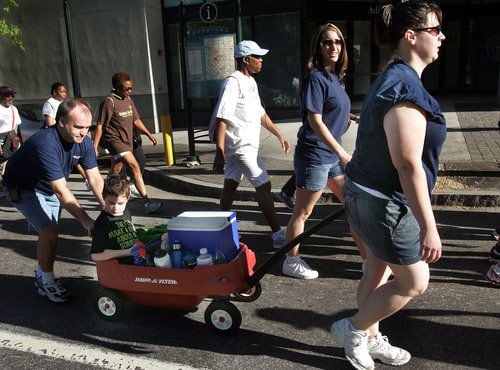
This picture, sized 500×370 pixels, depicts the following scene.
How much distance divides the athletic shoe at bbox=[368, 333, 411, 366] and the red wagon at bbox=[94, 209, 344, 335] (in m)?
0.71

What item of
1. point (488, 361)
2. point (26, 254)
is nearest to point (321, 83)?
point (488, 361)

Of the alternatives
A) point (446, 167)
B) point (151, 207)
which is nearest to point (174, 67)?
point (151, 207)

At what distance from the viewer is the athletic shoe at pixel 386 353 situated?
109 inches

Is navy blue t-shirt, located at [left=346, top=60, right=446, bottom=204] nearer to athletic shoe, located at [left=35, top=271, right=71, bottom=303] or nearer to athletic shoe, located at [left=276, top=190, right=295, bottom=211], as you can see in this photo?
athletic shoe, located at [left=35, top=271, right=71, bottom=303]

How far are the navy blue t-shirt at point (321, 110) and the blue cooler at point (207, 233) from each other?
0.87m

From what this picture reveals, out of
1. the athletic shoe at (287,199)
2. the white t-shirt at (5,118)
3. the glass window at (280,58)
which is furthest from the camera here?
the glass window at (280,58)

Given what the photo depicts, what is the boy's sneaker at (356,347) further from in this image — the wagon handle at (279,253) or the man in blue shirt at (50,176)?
the man in blue shirt at (50,176)

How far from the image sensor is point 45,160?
11.3ft

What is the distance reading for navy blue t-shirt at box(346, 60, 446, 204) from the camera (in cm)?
213

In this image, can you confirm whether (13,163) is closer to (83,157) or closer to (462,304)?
(83,157)

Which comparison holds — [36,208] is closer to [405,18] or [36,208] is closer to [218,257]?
[218,257]

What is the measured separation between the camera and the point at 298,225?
3869mm

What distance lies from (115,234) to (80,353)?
30.1 inches

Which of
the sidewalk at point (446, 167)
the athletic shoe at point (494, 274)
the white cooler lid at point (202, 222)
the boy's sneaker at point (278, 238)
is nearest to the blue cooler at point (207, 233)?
the white cooler lid at point (202, 222)
